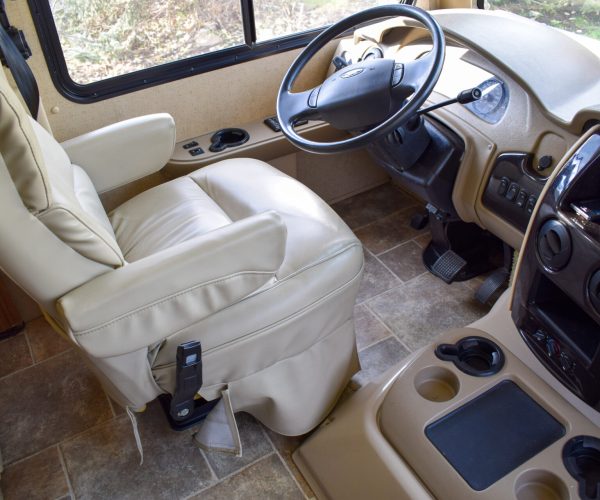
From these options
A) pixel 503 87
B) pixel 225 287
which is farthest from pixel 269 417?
pixel 503 87

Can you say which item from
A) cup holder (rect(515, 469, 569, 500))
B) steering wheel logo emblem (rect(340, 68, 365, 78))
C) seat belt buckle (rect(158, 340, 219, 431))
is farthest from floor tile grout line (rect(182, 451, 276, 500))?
steering wheel logo emblem (rect(340, 68, 365, 78))

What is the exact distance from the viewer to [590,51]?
1.61m

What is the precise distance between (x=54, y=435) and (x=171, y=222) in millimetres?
787

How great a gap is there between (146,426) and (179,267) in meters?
0.81

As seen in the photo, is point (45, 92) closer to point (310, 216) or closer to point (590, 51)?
point (310, 216)

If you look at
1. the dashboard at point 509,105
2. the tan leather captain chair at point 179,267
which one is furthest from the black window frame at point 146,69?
the dashboard at point 509,105

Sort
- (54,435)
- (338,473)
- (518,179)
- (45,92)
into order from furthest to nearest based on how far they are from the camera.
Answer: (45,92), (54,435), (518,179), (338,473)

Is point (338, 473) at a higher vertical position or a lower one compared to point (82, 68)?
lower

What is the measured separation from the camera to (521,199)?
157cm

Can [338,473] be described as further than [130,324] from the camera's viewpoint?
Yes

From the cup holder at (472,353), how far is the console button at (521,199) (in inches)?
16.2

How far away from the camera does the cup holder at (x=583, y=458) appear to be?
1.16 meters

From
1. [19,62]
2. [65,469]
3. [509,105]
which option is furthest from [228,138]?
[65,469]

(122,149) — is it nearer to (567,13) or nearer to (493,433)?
(493,433)
